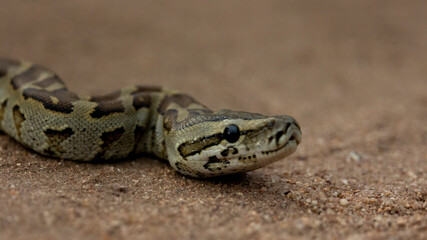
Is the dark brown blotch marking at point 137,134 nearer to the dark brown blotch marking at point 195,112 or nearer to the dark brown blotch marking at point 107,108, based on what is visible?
the dark brown blotch marking at point 107,108

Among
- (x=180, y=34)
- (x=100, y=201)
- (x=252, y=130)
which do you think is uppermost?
(x=180, y=34)

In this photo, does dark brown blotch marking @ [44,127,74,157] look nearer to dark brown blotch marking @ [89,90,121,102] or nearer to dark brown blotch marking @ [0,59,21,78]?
dark brown blotch marking @ [89,90,121,102]


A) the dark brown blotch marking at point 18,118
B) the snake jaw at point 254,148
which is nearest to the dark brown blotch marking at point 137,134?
the snake jaw at point 254,148

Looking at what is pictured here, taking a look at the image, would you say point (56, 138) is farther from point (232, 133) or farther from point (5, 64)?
point (232, 133)

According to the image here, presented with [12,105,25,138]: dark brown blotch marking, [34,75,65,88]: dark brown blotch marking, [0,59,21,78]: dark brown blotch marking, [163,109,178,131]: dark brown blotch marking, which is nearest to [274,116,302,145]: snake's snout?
[163,109,178,131]: dark brown blotch marking

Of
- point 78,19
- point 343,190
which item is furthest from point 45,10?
point 343,190

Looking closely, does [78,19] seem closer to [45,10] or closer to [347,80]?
[45,10]
